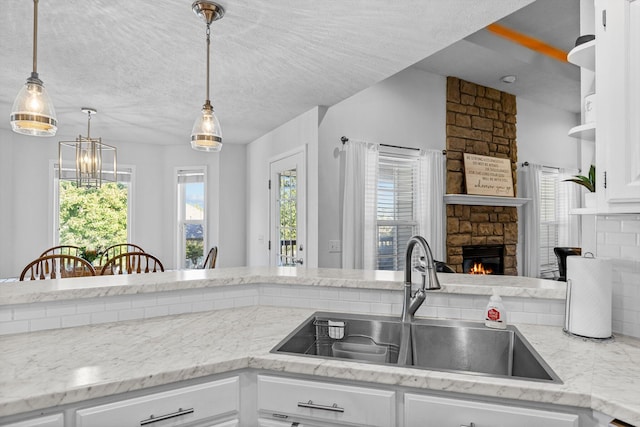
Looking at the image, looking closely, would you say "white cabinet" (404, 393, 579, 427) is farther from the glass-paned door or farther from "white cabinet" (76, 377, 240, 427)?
the glass-paned door

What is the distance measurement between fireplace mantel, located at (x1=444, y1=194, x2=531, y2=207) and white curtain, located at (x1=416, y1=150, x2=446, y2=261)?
16 centimetres

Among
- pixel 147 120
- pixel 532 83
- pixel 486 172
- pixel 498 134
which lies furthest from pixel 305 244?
pixel 532 83

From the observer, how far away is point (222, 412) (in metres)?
1.22

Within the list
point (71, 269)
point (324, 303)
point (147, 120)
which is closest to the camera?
point (324, 303)

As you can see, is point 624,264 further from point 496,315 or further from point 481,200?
point 481,200

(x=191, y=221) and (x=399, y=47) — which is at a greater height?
(x=399, y=47)

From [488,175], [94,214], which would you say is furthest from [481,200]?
[94,214]

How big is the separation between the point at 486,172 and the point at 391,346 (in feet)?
12.3

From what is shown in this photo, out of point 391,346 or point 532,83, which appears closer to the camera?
point 391,346

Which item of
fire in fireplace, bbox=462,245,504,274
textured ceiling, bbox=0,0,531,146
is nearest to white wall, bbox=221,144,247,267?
textured ceiling, bbox=0,0,531,146

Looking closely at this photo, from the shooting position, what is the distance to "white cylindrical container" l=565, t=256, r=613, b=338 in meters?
1.39

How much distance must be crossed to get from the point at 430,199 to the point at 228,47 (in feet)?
9.26

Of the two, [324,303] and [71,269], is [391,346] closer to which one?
[324,303]

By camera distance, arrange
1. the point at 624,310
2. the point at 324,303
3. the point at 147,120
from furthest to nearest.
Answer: the point at 147,120, the point at 324,303, the point at 624,310
